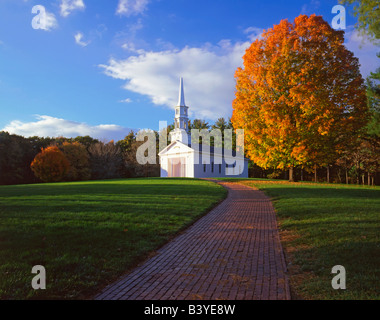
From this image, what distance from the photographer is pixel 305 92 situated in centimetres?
1898

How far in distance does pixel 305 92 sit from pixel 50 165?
3702 centimetres

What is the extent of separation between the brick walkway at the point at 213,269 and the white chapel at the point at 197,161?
29399 mm

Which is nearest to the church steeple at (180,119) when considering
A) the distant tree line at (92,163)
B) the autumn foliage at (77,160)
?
the distant tree line at (92,163)

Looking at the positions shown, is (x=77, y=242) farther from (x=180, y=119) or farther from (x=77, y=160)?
(x=77, y=160)

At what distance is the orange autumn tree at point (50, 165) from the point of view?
40.8m

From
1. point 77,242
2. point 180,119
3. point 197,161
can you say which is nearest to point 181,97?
point 180,119

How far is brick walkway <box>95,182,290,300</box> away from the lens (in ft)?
13.3

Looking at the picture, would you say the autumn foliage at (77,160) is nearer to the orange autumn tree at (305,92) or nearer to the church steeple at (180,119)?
the church steeple at (180,119)

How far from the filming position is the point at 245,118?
71.6 ft

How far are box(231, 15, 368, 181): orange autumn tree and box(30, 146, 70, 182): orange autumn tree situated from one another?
106 ft
